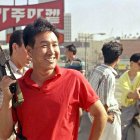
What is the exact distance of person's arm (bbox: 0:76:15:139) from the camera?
108 inches

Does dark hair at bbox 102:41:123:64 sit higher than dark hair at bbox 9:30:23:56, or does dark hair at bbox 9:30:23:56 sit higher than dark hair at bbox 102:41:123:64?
dark hair at bbox 9:30:23:56

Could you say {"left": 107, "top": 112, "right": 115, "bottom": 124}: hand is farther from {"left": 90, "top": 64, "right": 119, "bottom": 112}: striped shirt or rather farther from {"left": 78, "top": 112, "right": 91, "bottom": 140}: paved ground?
{"left": 78, "top": 112, "right": 91, "bottom": 140}: paved ground

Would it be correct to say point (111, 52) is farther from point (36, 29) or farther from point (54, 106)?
point (54, 106)

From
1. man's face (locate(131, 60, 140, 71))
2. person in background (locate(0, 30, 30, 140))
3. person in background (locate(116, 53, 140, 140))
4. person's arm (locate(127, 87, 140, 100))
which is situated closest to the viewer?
person in background (locate(0, 30, 30, 140))

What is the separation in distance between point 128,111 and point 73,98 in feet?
13.4

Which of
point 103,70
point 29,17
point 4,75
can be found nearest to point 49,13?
point 29,17

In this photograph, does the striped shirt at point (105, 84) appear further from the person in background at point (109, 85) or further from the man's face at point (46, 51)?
the man's face at point (46, 51)

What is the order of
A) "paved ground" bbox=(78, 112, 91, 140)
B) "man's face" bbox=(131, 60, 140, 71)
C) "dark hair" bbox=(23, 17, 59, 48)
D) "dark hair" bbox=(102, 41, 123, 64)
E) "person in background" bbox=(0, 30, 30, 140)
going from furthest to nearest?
"man's face" bbox=(131, 60, 140, 71)
"paved ground" bbox=(78, 112, 91, 140)
"dark hair" bbox=(102, 41, 123, 64)
"person in background" bbox=(0, 30, 30, 140)
"dark hair" bbox=(23, 17, 59, 48)

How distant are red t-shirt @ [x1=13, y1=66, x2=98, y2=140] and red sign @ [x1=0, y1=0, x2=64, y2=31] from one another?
1908 cm

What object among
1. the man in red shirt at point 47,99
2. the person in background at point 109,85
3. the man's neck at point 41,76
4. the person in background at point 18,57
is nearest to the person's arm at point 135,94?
the person in background at point 109,85

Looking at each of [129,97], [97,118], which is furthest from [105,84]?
[97,118]

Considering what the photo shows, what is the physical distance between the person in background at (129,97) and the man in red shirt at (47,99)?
12.6 feet

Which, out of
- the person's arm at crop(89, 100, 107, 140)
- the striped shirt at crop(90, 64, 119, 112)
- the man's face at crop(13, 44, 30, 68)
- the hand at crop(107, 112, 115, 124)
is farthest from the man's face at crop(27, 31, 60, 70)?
the hand at crop(107, 112, 115, 124)

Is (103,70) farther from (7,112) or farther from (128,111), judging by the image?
(7,112)
